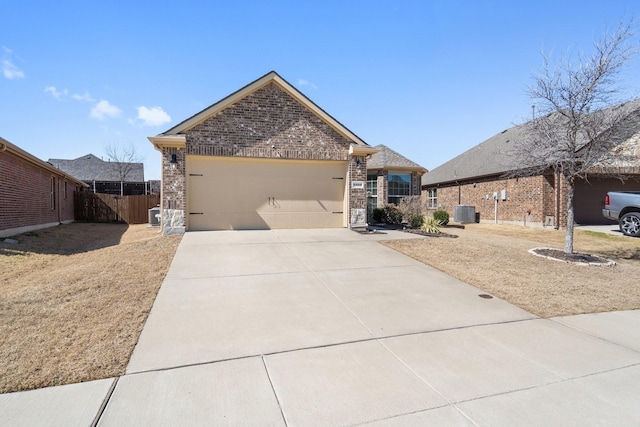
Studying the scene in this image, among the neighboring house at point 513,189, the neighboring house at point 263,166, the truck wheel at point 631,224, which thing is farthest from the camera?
the neighboring house at point 513,189

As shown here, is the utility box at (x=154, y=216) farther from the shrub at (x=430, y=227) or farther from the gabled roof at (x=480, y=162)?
the gabled roof at (x=480, y=162)

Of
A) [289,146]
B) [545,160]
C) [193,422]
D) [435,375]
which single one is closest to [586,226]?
[545,160]

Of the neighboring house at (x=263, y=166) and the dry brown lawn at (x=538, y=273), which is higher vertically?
the neighboring house at (x=263, y=166)

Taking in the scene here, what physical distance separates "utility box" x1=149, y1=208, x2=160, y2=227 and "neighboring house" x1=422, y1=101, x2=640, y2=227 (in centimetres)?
1549

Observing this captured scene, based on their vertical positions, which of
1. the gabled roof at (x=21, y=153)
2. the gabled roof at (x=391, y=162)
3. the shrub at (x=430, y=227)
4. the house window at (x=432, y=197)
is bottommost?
the shrub at (x=430, y=227)

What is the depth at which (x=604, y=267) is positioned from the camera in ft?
25.6

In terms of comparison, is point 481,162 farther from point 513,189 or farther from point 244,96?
point 244,96

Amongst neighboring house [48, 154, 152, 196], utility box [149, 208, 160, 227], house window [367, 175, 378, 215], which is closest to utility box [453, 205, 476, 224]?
house window [367, 175, 378, 215]

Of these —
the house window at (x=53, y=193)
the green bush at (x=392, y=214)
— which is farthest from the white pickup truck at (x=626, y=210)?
the house window at (x=53, y=193)

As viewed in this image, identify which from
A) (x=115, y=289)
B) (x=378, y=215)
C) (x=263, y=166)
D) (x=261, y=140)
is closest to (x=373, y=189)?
(x=378, y=215)

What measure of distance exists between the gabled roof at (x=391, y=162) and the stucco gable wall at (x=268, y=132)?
6845 millimetres

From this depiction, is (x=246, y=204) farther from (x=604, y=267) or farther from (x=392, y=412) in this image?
(x=604, y=267)

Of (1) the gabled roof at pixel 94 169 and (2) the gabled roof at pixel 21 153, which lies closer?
(2) the gabled roof at pixel 21 153

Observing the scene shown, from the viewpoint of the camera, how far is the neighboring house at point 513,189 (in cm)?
1537
